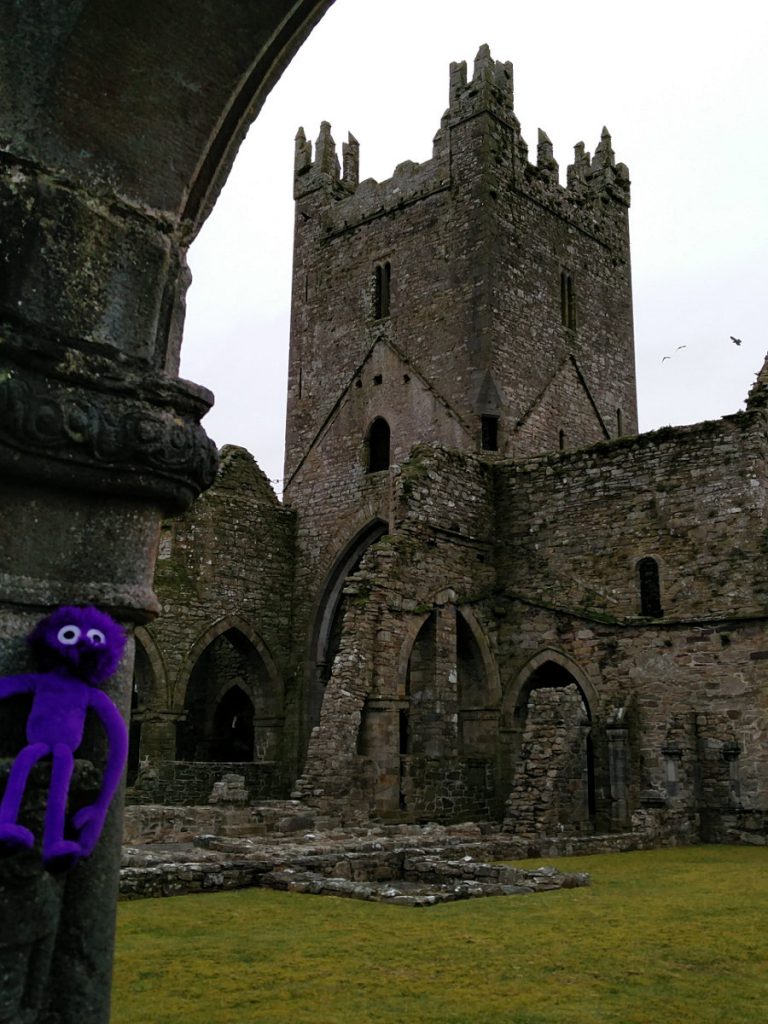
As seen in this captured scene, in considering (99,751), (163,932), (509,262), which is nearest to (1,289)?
(99,751)

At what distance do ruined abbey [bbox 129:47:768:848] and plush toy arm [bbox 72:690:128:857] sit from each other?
36.9 ft

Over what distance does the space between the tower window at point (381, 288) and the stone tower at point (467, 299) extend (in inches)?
1.1

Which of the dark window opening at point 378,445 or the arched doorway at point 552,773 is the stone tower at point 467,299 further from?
the arched doorway at point 552,773

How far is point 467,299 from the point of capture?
22844mm

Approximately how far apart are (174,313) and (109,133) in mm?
443

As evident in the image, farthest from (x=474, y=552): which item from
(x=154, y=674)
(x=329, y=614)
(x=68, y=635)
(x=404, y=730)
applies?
(x=68, y=635)

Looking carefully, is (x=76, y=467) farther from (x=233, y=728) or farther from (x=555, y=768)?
(x=233, y=728)

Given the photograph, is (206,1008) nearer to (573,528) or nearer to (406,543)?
(406,543)

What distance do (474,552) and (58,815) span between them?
625 inches

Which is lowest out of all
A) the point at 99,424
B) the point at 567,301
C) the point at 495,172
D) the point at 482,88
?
the point at 99,424

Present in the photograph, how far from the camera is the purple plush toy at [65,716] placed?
206 centimetres

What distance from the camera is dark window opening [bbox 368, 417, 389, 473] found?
2370cm

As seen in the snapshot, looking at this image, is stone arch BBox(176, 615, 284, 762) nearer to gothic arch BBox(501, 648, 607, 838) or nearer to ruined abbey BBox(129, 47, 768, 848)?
ruined abbey BBox(129, 47, 768, 848)

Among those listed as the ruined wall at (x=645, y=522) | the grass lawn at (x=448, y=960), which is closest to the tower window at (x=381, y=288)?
the ruined wall at (x=645, y=522)
